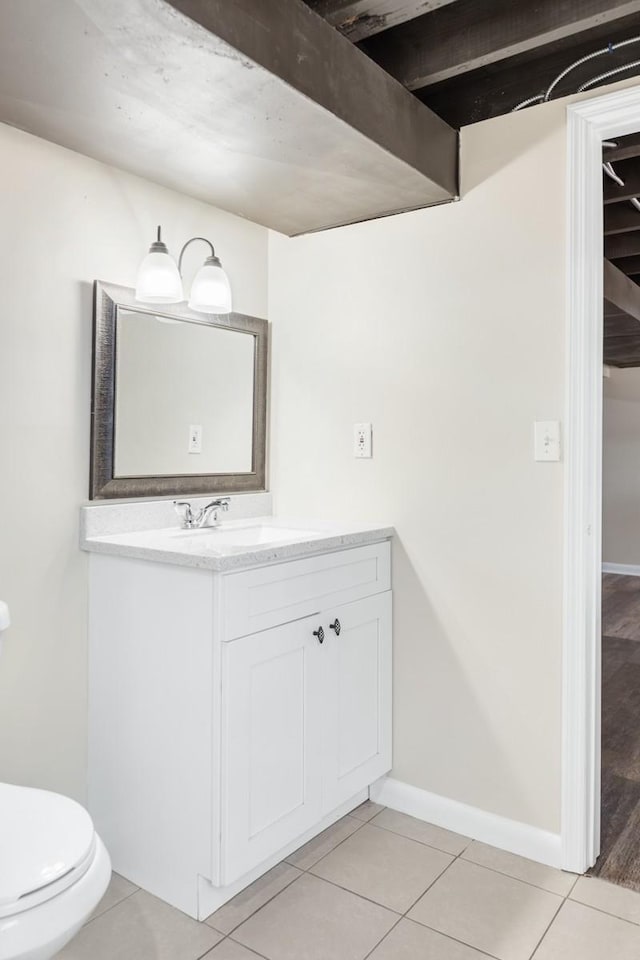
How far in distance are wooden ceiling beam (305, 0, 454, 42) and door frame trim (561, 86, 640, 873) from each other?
51cm

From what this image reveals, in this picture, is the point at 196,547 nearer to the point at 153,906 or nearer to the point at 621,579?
the point at 153,906

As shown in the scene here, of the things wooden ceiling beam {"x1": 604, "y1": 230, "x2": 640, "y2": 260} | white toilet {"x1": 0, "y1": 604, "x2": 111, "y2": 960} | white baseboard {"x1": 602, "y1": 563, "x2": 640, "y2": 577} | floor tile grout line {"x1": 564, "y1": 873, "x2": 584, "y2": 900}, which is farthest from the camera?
white baseboard {"x1": 602, "y1": 563, "x2": 640, "y2": 577}

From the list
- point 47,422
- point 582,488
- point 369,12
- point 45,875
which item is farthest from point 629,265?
point 45,875

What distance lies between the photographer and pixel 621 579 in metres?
6.81

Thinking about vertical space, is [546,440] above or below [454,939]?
above

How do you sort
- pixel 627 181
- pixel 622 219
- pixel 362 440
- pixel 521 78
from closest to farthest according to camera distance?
1. pixel 521 78
2. pixel 362 440
3. pixel 627 181
4. pixel 622 219

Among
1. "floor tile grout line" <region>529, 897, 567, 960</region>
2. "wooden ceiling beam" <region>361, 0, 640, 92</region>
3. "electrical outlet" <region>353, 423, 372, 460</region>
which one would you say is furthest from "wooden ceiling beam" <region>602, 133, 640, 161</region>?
"floor tile grout line" <region>529, 897, 567, 960</region>

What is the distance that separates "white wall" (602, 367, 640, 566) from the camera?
23.4 feet

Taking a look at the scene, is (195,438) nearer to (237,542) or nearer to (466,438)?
(237,542)

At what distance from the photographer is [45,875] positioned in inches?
46.6

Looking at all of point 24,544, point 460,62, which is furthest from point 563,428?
point 24,544

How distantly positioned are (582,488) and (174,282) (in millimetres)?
1318

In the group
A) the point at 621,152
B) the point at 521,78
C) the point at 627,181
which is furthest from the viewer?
the point at 627,181

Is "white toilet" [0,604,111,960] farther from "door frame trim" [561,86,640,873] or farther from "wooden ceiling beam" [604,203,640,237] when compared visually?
"wooden ceiling beam" [604,203,640,237]
